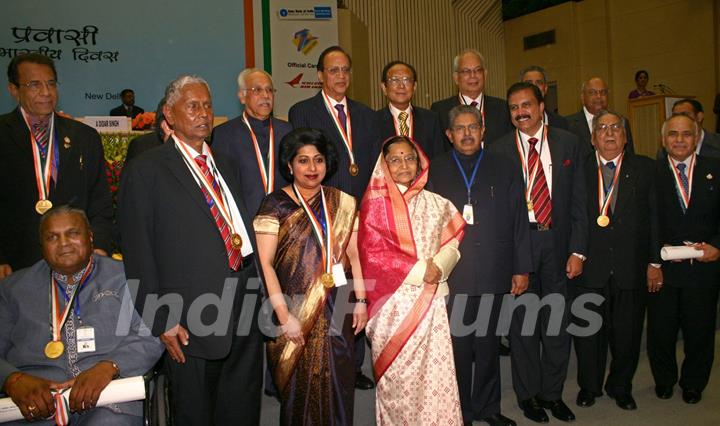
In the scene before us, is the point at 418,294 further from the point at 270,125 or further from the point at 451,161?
the point at 270,125

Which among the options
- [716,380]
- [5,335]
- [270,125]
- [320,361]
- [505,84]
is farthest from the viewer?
[505,84]

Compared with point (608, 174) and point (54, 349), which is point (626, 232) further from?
point (54, 349)

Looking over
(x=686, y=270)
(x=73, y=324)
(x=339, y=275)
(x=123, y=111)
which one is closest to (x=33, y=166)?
(x=73, y=324)

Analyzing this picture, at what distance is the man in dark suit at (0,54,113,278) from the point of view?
2.69 metres

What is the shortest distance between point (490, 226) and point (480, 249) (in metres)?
0.14

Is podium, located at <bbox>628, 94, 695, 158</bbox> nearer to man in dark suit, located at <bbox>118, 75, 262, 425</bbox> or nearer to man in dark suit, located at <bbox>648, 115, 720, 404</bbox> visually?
→ man in dark suit, located at <bbox>648, 115, 720, 404</bbox>

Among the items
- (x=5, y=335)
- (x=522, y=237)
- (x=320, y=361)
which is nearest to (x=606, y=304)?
(x=522, y=237)

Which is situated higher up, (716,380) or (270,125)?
(270,125)

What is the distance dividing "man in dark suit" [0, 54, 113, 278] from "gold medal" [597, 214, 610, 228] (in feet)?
9.02

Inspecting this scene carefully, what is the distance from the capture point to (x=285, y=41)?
8555 millimetres

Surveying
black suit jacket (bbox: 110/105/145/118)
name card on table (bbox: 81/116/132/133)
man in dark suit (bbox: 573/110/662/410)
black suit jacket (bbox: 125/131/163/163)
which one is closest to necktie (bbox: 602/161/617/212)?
man in dark suit (bbox: 573/110/662/410)

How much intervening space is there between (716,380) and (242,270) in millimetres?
3495

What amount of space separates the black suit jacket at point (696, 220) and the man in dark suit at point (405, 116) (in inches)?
59.2

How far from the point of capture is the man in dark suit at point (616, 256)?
3.48 metres
